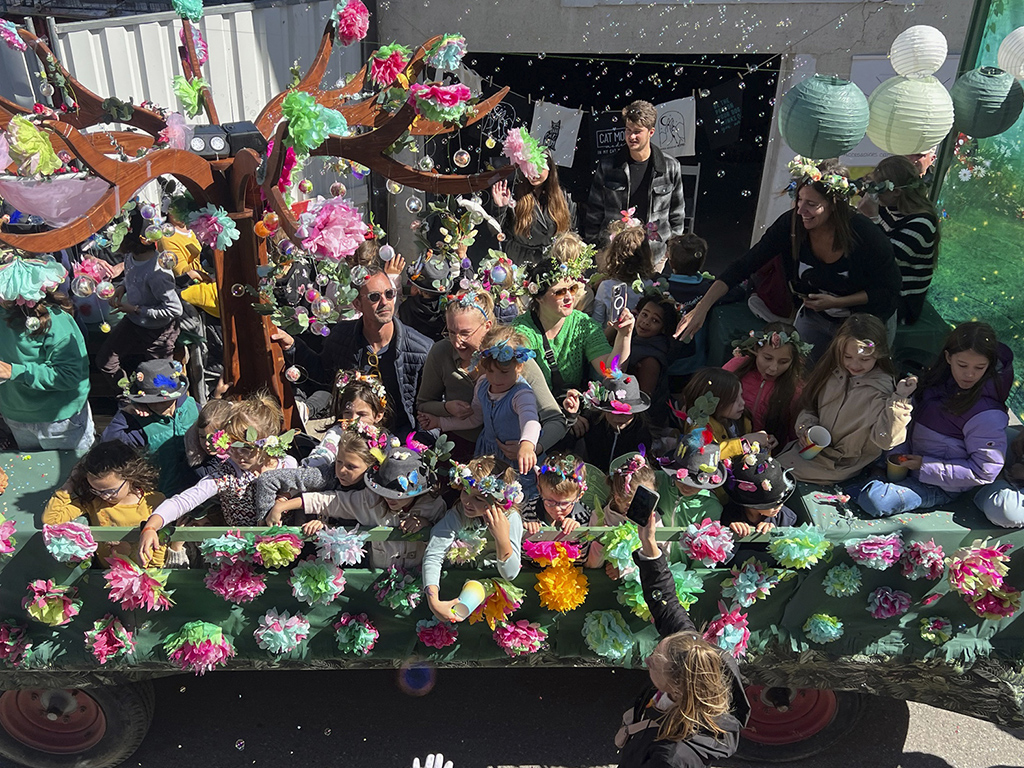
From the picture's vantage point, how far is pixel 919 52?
13.1 feet

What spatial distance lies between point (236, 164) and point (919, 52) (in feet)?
10.0

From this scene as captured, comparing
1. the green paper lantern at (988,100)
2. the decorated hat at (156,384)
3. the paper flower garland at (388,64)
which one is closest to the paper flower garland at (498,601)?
the decorated hat at (156,384)

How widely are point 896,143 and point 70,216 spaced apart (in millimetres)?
3357

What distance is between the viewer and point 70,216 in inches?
113

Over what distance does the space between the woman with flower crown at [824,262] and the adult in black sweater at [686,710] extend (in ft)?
5.65

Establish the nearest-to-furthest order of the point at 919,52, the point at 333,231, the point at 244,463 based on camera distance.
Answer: the point at 333,231 < the point at 244,463 < the point at 919,52

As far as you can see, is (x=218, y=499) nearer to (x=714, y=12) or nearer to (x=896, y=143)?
(x=896, y=143)

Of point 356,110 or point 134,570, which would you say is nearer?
point 134,570

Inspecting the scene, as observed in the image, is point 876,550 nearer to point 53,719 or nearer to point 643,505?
point 643,505

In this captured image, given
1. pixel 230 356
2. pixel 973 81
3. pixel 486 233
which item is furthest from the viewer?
pixel 486 233

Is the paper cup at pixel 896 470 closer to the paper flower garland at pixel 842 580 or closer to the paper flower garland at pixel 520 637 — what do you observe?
the paper flower garland at pixel 842 580

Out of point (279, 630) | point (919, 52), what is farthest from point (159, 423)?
point (919, 52)

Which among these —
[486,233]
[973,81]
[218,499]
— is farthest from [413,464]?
[486,233]

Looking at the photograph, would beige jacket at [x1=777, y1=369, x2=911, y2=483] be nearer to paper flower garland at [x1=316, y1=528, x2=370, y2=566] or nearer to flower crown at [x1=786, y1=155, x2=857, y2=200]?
flower crown at [x1=786, y1=155, x2=857, y2=200]
